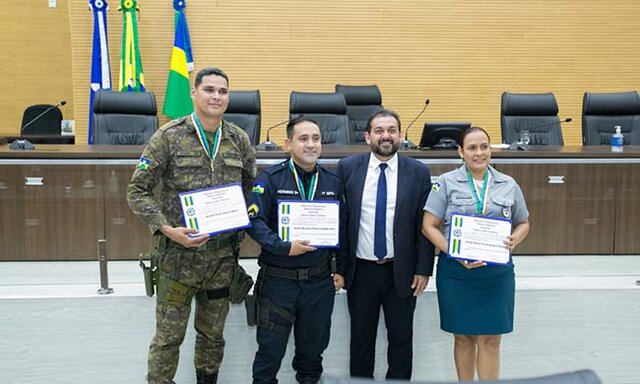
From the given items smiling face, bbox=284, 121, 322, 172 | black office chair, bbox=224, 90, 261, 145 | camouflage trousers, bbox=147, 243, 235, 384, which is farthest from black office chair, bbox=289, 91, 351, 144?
camouflage trousers, bbox=147, 243, 235, 384

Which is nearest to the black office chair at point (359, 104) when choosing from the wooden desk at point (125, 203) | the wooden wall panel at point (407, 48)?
the wooden wall panel at point (407, 48)

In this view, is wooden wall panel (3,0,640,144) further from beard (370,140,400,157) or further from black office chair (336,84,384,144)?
beard (370,140,400,157)

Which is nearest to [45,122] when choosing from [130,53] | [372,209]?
[130,53]

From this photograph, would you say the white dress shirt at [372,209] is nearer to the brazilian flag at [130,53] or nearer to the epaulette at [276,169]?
the epaulette at [276,169]

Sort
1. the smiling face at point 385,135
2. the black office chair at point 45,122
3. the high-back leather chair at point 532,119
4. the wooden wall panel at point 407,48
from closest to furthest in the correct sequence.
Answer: the smiling face at point 385,135 → the high-back leather chair at point 532,119 → the wooden wall panel at point 407,48 → the black office chair at point 45,122

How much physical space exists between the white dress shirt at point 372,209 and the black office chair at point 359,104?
11.4ft

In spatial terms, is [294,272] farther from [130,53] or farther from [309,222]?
[130,53]

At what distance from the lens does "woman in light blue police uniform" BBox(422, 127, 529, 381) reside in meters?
2.46

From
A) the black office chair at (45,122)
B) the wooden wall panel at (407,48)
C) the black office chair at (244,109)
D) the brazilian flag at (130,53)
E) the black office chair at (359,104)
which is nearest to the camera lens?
the black office chair at (244,109)

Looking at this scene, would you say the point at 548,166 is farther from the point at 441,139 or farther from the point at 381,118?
the point at 381,118

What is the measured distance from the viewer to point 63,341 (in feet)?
9.42

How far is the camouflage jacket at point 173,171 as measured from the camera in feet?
7.73

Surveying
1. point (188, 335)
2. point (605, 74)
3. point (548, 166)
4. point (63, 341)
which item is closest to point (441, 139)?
point (548, 166)

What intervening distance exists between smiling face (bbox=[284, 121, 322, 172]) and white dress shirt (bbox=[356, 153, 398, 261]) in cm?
27
